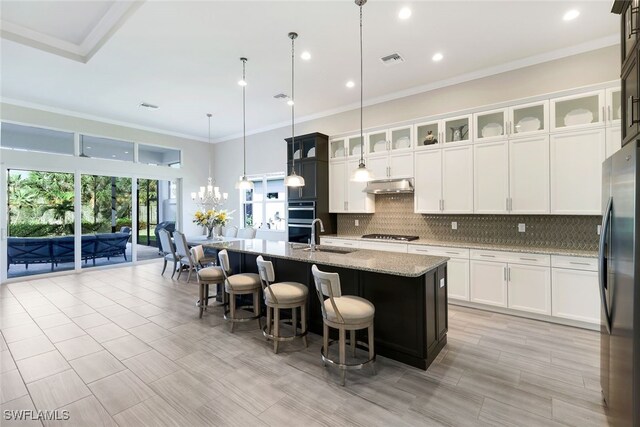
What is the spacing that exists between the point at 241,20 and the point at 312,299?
10.9 feet

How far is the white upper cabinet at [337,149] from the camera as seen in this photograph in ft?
19.1

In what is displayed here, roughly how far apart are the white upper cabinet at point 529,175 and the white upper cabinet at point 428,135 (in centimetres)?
101

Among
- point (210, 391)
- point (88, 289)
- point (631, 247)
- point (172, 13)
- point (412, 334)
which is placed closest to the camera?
point (631, 247)

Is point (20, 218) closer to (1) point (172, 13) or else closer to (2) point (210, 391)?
(1) point (172, 13)

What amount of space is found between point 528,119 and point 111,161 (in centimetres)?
855

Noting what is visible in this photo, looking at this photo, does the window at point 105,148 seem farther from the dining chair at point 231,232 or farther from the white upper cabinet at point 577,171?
the white upper cabinet at point 577,171

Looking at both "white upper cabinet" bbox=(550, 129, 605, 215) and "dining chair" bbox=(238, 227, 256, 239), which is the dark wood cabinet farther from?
"dining chair" bbox=(238, 227, 256, 239)

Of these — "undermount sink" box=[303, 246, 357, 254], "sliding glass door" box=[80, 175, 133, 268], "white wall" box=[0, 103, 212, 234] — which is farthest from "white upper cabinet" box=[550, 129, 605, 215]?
"sliding glass door" box=[80, 175, 133, 268]

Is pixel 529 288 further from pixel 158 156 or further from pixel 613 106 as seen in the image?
pixel 158 156

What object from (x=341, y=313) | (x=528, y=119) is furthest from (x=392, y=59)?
(x=341, y=313)

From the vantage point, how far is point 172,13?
3197mm

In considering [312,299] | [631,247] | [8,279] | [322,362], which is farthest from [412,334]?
[8,279]

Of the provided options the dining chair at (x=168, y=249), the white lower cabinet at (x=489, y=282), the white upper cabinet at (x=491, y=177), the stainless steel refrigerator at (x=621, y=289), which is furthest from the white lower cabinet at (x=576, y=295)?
the dining chair at (x=168, y=249)

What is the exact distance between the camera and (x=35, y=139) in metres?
6.12
